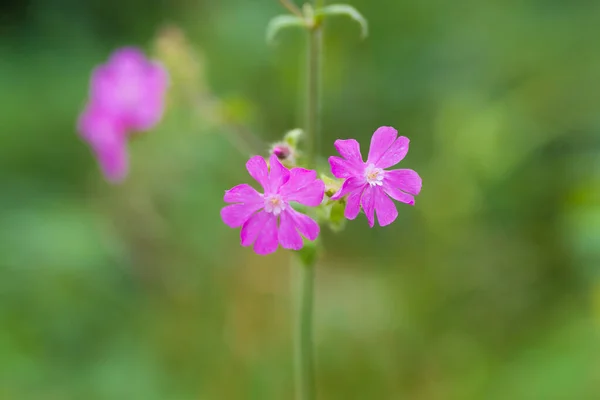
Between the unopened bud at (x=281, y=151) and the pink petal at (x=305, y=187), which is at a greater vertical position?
the unopened bud at (x=281, y=151)

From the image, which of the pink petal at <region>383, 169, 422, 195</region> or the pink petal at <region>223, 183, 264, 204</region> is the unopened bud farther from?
the pink petal at <region>383, 169, 422, 195</region>

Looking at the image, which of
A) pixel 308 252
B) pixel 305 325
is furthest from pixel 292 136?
pixel 305 325

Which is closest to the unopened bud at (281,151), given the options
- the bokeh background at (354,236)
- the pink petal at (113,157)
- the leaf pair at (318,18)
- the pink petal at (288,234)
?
the pink petal at (288,234)

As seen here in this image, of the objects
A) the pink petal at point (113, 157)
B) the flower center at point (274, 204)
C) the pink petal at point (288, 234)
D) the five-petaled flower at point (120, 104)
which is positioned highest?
the five-petaled flower at point (120, 104)

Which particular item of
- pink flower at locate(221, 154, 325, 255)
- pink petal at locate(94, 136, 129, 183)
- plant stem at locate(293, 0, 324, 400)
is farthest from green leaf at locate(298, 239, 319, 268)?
pink petal at locate(94, 136, 129, 183)

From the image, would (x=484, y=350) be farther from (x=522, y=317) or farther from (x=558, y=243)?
(x=558, y=243)

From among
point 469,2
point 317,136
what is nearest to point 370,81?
point 469,2

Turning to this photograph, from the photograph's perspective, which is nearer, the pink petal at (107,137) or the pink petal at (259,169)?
the pink petal at (259,169)

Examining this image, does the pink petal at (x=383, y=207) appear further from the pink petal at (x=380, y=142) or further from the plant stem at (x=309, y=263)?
the plant stem at (x=309, y=263)
